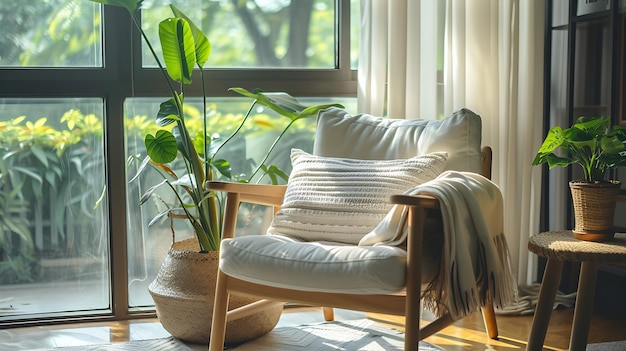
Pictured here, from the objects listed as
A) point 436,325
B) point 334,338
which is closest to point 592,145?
point 436,325

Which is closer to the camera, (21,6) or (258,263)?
(258,263)

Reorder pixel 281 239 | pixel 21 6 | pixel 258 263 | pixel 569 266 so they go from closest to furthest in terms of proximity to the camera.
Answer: pixel 258 263 < pixel 281 239 < pixel 21 6 < pixel 569 266

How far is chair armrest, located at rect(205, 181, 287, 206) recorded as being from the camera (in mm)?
2484

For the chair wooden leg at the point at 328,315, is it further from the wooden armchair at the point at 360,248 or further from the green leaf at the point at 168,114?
the green leaf at the point at 168,114

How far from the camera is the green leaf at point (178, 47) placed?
2688mm

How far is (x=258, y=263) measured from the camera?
226 centimetres

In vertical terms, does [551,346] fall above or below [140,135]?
below

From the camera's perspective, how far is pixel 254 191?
2602mm

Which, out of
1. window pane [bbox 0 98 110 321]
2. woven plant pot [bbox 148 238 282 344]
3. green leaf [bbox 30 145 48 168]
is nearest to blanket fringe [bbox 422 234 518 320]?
woven plant pot [bbox 148 238 282 344]

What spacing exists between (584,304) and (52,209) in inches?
78.1

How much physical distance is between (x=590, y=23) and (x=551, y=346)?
1.26 metres

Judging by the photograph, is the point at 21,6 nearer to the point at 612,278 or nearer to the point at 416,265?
the point at 416,265

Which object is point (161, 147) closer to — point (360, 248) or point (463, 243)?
point (360, 248)

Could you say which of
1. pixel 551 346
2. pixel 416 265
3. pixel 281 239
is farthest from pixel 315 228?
pixel 551 346
